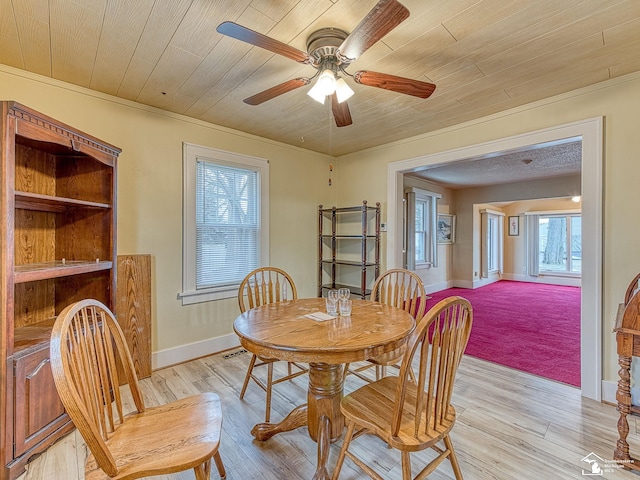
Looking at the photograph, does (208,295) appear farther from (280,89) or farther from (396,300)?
(280,89)

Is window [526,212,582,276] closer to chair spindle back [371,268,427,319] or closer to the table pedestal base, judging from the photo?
chair spindle back [371,268,427,319]

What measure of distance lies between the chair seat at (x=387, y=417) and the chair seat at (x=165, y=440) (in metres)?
0.60

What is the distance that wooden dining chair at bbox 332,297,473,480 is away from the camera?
115cm

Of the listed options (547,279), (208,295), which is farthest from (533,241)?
(208,295)

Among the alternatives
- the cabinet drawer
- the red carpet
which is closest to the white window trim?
the red carpet

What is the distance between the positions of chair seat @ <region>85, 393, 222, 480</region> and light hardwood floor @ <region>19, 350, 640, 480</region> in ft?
1.67

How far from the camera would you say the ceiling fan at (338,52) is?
125 centimetres

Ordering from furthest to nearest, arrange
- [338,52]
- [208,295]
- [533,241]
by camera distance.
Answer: [533,241], [208,295], [338,52]

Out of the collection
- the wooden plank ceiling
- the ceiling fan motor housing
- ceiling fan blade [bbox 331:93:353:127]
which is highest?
the wooden plank ceiling

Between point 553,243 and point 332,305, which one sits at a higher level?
point 553,243

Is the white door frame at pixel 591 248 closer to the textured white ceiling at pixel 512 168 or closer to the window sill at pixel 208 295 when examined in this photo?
the textured white ceiling at pixel 512 168

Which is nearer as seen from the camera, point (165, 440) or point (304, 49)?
point (165, 440)

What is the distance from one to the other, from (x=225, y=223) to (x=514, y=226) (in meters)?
8.49

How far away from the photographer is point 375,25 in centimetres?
125
